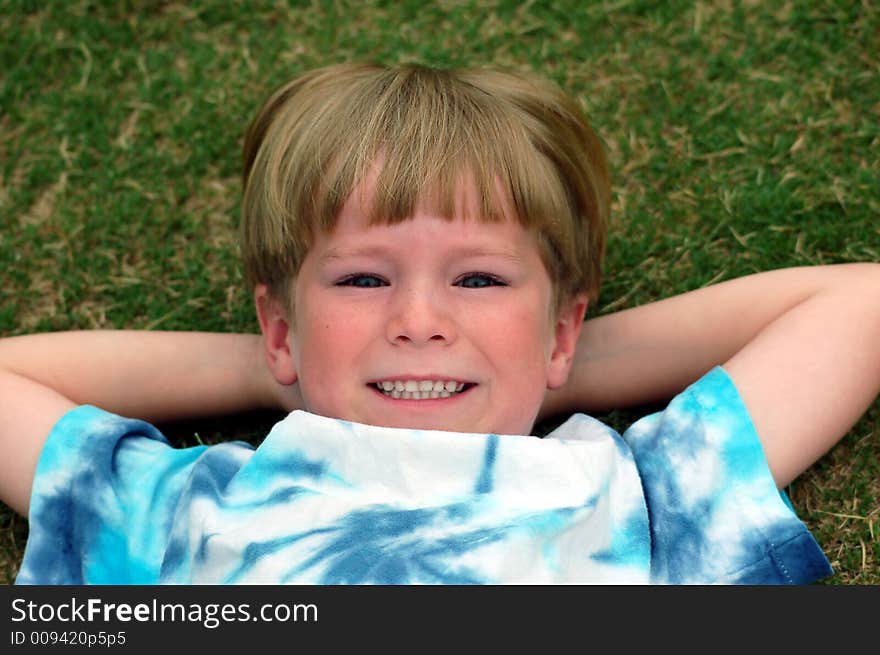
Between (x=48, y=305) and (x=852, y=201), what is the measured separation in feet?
7.83

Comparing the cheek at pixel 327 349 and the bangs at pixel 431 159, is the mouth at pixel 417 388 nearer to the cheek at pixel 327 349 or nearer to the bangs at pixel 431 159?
the cheek at pixel 327 349

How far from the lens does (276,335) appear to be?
2.74 m

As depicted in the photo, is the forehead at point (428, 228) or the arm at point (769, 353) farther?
the arm at point (769, 353)

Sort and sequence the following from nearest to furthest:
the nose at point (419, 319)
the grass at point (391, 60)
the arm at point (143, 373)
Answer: the nose at point (419, 319) → the arm at point (143, 373) → the grass at point (391, 60)

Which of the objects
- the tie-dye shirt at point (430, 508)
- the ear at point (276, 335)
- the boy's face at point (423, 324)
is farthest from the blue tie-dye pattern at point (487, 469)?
the ear at point (276, 335)

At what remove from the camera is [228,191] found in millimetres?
3488

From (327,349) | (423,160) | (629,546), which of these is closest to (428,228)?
(423,160)

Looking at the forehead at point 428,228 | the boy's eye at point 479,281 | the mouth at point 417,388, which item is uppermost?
the forehead at point 428,228

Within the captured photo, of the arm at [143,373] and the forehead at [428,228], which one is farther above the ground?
the forehead at [428,228]

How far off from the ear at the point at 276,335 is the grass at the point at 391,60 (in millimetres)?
442

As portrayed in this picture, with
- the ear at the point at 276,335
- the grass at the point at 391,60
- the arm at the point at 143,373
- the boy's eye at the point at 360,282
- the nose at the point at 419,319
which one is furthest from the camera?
the grass at the point at 391,60

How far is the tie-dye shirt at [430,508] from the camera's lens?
2299mm

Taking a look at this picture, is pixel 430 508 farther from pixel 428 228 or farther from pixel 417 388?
pixel 428 228
